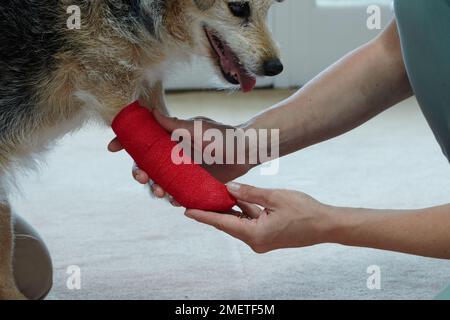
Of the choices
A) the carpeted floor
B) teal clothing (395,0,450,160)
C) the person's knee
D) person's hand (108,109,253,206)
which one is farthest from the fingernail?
the person's knee

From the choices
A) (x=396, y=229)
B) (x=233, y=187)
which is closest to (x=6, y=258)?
(x=233, y=187)

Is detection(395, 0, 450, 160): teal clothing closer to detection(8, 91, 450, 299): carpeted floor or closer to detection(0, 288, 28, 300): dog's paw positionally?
detection(8, 91, 450, 299): carpeted floor

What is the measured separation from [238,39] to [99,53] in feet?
0.80

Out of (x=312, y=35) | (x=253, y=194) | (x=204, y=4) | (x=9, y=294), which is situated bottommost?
(x=9, y=294)

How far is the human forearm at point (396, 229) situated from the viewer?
3.98 feet

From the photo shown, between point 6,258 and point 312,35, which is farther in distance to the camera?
point 312,35

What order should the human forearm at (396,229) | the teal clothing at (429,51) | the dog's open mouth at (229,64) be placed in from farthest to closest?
1. the dog's open mouth at (229,64)
2. the teal clothing at (429,51)
3. the human forearm at (396,229)

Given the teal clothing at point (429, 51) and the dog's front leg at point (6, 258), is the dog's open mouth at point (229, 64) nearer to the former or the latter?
the teal clothing at point (429, 51)

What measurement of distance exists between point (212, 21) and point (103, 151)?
1456 mm

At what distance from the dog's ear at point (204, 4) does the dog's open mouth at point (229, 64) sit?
0.20ft

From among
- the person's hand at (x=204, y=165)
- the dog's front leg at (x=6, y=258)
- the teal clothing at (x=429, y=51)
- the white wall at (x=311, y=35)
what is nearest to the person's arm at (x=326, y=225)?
the person's hand at (x=204, y=165)

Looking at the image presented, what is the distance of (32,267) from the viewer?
5.53 feet

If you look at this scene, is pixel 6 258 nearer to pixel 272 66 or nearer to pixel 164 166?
pixel 164 166
